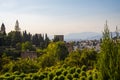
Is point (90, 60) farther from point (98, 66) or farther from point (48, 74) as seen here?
point (98, 66)

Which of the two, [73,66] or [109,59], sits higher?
[109,59]

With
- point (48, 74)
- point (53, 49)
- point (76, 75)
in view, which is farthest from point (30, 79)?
point (53, 49)

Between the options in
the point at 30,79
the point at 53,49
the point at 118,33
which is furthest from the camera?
the point at 53,49

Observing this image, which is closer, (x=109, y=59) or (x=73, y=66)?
(x=109, y=59)

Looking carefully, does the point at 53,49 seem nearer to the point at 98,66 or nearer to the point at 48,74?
the point at 48,74

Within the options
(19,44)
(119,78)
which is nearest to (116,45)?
(119,78)

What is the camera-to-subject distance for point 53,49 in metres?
55.8

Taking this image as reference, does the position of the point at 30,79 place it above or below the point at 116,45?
below

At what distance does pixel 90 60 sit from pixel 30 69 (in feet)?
30.1

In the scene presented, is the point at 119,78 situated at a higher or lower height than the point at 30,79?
higher

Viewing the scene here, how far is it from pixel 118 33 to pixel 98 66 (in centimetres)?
169

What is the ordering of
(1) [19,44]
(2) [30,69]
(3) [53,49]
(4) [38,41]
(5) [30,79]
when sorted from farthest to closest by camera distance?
(4) [38,41] < (1) [19,44] < (3) [53,49] < (2) [30,69] < (5) [30,79]

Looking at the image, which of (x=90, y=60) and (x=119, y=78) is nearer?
(x=119, y=78)

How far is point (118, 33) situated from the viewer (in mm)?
13758
